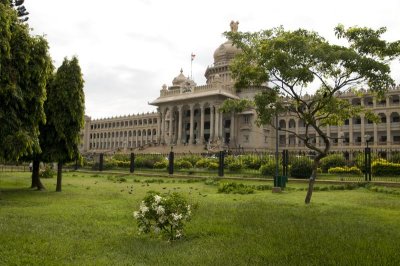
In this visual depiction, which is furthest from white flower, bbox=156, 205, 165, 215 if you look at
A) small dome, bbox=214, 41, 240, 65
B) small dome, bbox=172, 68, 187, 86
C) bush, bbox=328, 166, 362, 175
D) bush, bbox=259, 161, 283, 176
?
small dome, bbox=172, 68, 187, 86

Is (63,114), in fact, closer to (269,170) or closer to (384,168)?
(269,170)

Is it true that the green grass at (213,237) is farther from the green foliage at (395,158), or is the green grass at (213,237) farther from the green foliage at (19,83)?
the green foliage at (395,158)

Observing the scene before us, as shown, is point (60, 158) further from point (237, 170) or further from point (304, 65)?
point (237, 170)

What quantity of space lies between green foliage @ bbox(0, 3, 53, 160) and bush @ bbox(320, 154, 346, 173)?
19.9 meters

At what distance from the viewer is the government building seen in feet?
192

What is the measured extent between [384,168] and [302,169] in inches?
202

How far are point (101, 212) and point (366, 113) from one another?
907 cm

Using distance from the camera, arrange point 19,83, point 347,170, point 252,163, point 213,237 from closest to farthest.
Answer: point 213,237
point 19,83
point 347,170
point 252,163

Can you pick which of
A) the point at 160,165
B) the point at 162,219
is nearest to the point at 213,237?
the point at 162,219

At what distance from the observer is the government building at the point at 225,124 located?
5853 cm

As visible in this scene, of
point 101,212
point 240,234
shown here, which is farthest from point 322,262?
point 101,212

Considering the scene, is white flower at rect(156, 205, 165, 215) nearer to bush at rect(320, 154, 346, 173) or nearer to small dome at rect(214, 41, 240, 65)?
bush at rect(320, 154, 346, 173)

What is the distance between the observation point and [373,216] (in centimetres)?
906

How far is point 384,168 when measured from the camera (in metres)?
22.8
